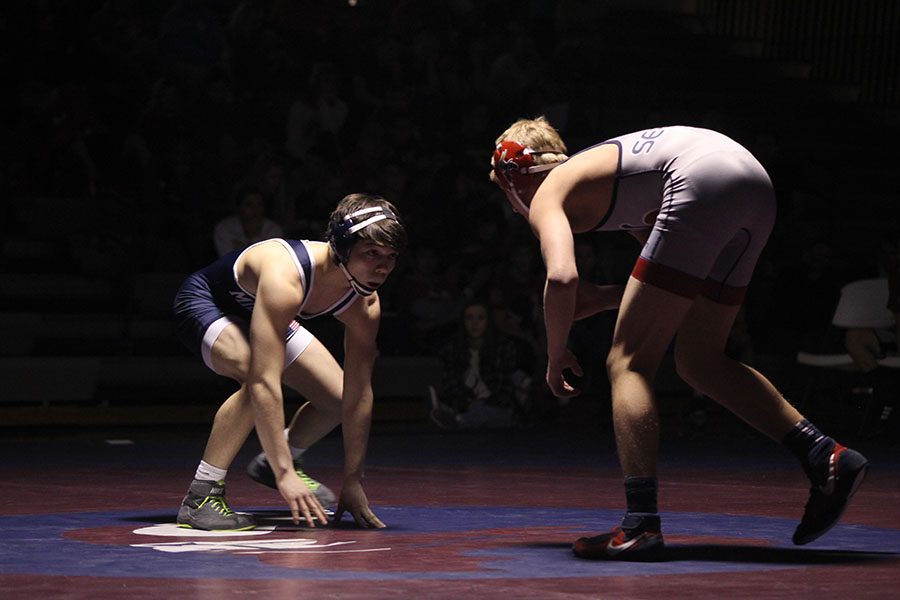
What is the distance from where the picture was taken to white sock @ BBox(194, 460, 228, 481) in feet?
14.7

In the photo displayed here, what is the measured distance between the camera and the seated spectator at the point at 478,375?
8.78 meters

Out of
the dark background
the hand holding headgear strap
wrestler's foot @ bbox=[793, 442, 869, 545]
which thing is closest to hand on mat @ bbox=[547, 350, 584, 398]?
the hand holding headgear strap

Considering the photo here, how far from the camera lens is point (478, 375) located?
880 centimetres

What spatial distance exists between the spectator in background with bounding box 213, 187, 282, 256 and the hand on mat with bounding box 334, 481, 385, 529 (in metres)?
4.16

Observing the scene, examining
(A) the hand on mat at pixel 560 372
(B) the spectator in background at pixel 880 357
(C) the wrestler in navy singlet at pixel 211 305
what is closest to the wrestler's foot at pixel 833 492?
(A) the hand on mat at pixel 560 372

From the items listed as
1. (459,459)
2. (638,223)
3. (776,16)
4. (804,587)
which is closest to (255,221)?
(459,459)

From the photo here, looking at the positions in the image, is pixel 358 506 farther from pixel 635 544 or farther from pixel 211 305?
pixel 635 544

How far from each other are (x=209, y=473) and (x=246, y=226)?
4249 millimetres

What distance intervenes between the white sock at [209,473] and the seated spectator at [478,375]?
4.26 meters

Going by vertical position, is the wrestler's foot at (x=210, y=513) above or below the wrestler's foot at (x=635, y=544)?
below

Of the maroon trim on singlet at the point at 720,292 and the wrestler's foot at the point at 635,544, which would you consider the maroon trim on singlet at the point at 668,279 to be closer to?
the maroon trim on singlet at the point at 720,292

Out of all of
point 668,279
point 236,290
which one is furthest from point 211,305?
point 668,279

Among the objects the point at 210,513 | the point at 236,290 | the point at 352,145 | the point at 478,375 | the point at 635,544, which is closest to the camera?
the point at 635,544

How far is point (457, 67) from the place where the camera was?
39.7 ft
